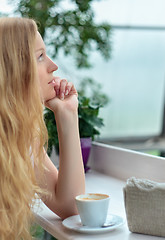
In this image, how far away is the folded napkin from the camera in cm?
97

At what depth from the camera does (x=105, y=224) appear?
103 cm

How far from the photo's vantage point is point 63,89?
1.29 metres

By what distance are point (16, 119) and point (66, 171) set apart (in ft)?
0.70

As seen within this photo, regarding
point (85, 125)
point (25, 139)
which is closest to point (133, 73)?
point (85, 125)

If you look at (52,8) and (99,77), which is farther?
(99,77)

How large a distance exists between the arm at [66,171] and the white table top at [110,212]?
0.04 m

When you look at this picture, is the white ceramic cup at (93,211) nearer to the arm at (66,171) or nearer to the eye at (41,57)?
the arm at (66,171)

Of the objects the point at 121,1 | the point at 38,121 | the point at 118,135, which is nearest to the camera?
the point at 38,121

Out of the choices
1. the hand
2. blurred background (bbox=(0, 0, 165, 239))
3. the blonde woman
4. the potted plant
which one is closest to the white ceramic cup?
the blonde woman

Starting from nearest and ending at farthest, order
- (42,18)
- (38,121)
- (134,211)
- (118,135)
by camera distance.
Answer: (134,211), (38,121), (42,18), (118,135)

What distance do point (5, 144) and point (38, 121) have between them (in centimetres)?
12

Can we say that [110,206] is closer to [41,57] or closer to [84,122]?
[41,57]

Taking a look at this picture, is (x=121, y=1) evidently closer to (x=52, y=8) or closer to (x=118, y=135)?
(x=118, y=135)

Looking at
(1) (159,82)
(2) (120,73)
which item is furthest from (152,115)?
(2) (120,73)
